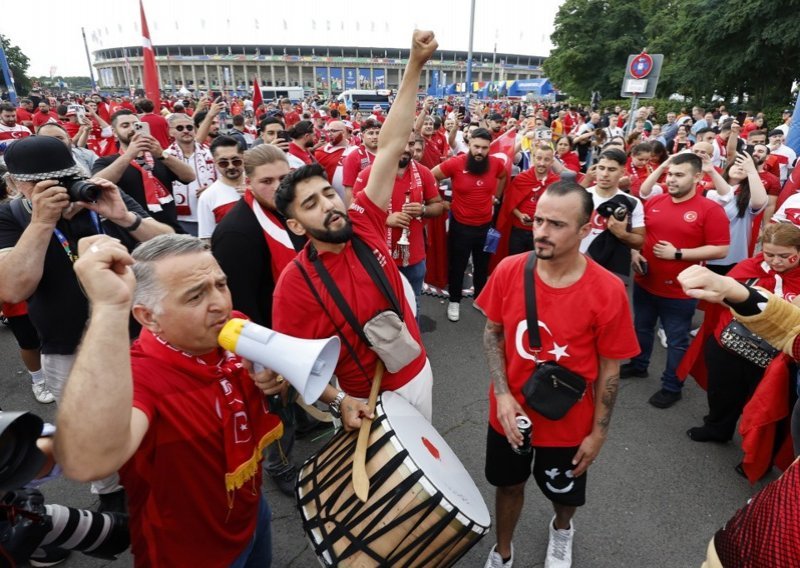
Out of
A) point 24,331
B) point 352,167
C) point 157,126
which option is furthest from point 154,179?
point 157,126

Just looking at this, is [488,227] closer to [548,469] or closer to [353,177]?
[353,177]

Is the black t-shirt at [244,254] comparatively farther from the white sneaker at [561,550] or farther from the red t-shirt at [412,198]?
the white sneaker at [561,550]

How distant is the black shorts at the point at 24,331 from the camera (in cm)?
401

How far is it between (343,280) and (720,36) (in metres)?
30.4

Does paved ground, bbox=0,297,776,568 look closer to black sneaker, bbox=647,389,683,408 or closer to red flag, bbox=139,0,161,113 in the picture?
black sneaker, bbox=647,389,683,408

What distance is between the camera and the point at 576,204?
2227mm

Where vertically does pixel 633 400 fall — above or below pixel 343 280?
below

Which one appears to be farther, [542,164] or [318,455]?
[542,164]

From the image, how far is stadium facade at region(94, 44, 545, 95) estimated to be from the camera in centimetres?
10806

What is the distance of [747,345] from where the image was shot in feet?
10.1

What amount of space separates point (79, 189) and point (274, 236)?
3.57 ft

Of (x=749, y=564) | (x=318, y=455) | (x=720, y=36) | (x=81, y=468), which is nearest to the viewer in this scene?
(x=81, y=468)

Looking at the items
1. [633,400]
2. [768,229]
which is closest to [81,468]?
[768,229]

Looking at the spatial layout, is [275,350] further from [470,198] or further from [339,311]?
[470,198]
